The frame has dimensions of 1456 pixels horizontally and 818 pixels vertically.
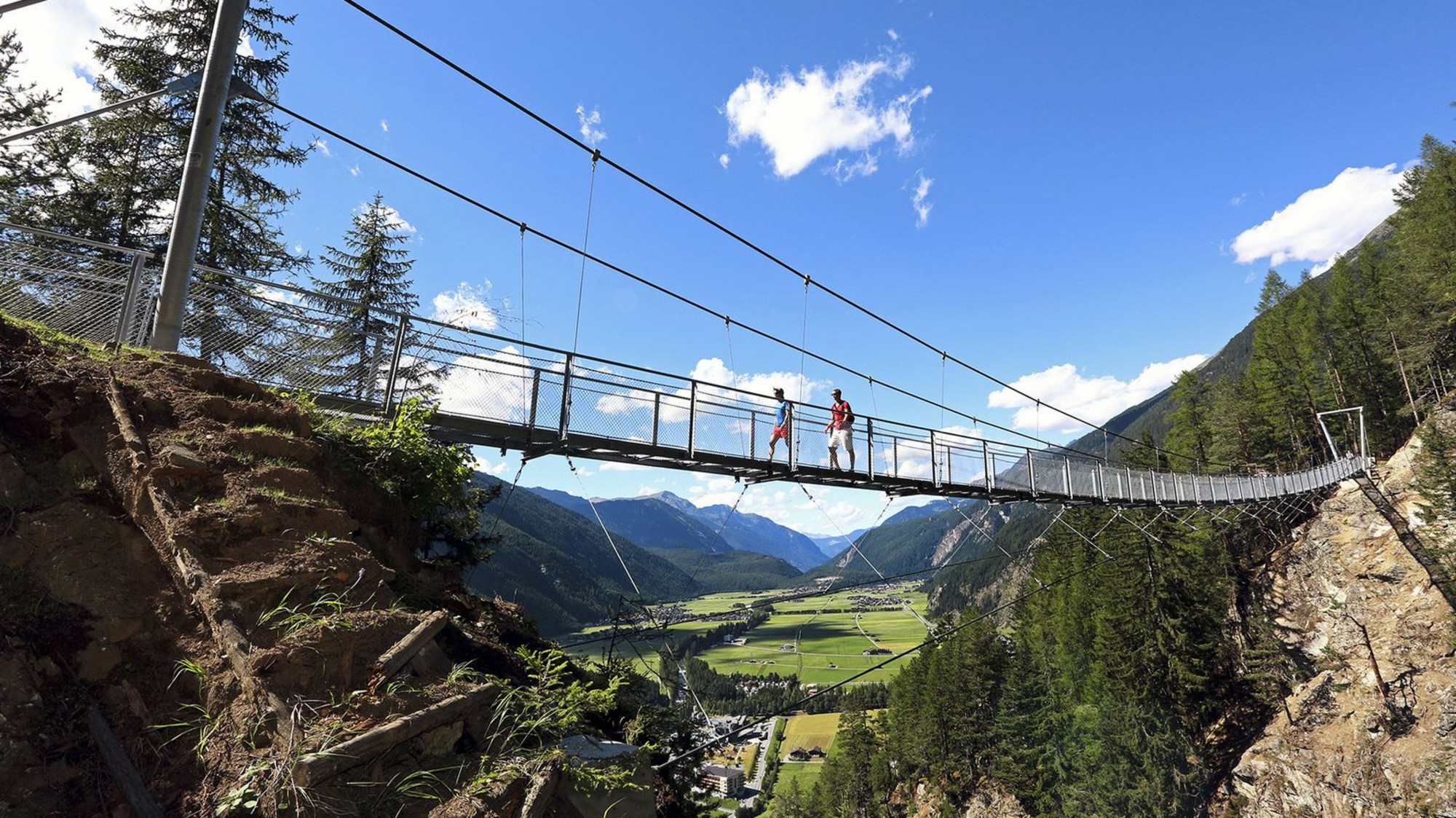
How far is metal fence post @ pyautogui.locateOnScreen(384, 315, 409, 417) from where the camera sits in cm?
788

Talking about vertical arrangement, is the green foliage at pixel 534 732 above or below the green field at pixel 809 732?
above

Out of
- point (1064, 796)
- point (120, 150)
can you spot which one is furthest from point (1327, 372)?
point (120, 150)

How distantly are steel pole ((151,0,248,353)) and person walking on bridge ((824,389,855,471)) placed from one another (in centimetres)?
1013

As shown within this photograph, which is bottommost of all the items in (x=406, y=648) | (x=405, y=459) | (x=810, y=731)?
(x=810, y=731)

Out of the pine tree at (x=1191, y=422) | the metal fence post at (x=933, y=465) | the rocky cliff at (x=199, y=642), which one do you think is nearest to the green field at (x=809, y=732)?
the pine tree at (x=1191, y=422)

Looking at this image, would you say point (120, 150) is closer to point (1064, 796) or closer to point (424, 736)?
point (424, 736)

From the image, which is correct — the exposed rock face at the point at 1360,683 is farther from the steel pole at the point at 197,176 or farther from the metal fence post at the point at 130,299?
the metal fence post at the point at 130,299

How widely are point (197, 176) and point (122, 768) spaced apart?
19.4 ft

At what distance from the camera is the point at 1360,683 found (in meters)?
31.6

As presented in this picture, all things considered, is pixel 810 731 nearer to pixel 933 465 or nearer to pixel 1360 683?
pixel 1360 683

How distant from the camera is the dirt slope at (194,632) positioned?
296 centimetres

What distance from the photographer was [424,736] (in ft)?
11.3

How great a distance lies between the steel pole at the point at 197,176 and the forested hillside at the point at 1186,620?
3576 centimetres

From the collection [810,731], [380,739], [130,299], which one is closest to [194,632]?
[380,739]
